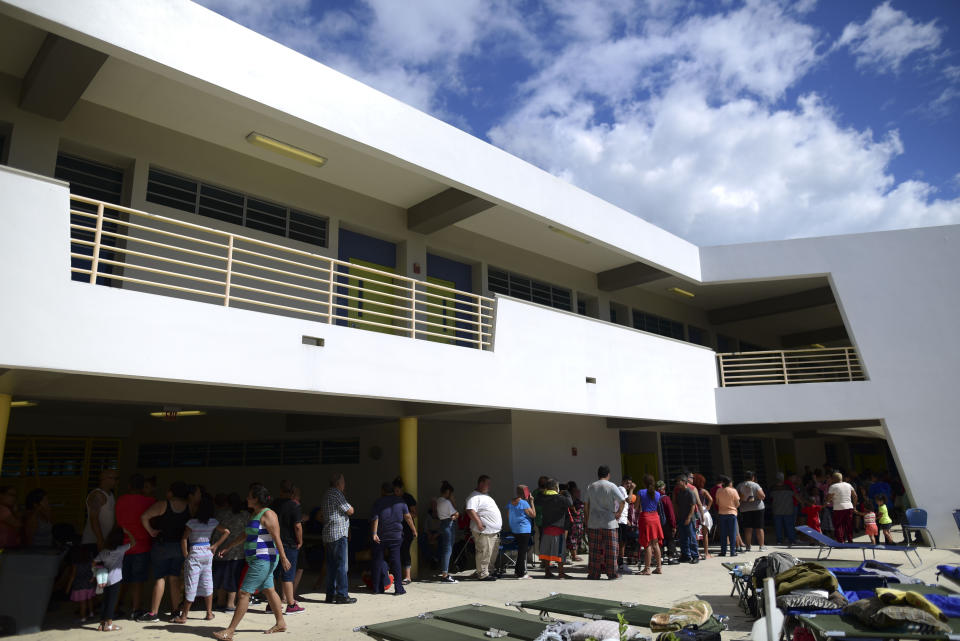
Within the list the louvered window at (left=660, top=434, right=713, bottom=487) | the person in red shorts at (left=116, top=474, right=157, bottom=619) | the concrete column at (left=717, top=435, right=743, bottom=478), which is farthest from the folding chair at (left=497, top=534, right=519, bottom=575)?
the concrete column at (left=717, top=435, right=743, bottom=478)

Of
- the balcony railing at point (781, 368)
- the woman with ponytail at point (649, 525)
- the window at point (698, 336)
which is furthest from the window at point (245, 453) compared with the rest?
the window at point (698, 336)

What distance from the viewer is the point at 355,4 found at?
11.1 metres

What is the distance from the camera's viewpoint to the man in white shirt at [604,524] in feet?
35.1

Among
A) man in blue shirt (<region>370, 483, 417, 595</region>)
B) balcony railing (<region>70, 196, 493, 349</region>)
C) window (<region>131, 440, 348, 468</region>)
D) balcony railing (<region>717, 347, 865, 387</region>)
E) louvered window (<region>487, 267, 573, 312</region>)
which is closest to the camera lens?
balcony railing (<region>70, 196, 493, 349</region>)

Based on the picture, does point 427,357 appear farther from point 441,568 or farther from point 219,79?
point 219,79

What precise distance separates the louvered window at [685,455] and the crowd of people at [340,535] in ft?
14.0

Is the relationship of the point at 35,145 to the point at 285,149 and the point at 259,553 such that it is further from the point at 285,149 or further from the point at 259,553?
the point at 259,553

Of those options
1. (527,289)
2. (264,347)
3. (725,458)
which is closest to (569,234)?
(527,289)

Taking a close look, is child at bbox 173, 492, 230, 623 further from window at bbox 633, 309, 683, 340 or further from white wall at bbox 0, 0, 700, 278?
window at bbox 633, 309, 683, 340

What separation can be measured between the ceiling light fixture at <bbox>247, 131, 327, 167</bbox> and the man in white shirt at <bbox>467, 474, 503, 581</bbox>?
5820 millimetres

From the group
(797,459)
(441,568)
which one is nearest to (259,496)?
(441,568)

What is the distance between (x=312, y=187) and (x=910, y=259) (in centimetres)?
1276

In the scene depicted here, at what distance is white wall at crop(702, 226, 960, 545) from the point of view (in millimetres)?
13984

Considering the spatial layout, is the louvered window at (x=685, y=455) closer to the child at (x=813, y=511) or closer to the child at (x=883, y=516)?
the child at (x=813, y=511)
